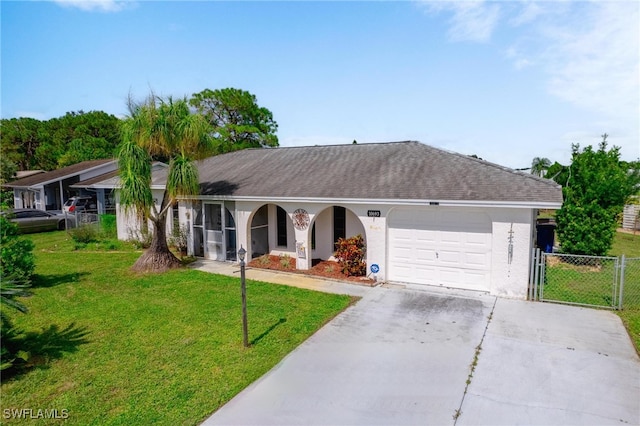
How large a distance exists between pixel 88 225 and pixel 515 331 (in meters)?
19.2

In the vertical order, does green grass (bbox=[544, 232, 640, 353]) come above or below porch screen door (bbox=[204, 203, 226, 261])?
below

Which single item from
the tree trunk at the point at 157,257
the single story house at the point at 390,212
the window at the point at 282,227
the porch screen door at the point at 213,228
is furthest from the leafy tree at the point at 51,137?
the window at the point at 282,227

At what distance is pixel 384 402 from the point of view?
4.96 m

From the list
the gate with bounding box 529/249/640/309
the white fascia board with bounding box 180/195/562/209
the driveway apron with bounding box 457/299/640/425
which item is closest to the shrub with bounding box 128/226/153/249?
the white fascia board with bounding box 180/195/562/209

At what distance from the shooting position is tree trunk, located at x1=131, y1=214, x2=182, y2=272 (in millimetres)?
12250

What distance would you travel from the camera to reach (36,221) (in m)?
22.1

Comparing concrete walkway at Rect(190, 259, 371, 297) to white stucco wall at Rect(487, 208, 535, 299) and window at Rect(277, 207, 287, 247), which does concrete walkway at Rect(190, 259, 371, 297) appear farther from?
white stucco wall at Rect(487, 208, 535, 299)

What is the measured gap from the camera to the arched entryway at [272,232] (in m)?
14.0

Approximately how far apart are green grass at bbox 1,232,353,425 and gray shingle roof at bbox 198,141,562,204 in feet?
11.2

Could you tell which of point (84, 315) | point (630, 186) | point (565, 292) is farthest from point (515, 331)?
point (630, 186)

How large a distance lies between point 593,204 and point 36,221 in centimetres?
2824

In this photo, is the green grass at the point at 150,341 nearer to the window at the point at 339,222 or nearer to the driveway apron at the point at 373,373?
the driveway apron at the point at 373,373

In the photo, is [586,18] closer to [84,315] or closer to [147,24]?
[147,24]

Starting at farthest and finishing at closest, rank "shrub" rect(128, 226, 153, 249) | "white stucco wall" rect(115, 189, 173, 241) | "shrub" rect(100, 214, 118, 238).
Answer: "shrub" rect(100, 214, 118, 238)
"white stucco wall" rect(115, 189, 173, 241)
"shrub" rect(128, 226, 153, 249)
